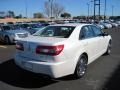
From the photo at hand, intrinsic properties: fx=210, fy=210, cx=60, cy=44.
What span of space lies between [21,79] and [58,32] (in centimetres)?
176

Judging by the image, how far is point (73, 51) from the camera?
563cm

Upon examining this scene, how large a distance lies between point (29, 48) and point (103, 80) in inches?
88.6

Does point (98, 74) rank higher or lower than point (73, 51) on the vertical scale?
lower

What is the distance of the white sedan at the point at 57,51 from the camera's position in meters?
5.20

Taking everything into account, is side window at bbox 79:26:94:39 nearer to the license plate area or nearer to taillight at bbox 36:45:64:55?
taillight at bbox 36:45:64:55

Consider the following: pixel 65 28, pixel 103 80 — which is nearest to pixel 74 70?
pixel 103 80

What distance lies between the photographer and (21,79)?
608cm

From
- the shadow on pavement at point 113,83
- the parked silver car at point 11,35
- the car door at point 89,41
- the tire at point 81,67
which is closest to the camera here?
the shadow on pavement at point 113,83

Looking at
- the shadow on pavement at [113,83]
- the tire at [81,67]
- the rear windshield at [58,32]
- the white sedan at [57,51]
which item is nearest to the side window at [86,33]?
the white sedan at [57,51]

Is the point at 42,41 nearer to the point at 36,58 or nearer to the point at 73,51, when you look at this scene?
the point at 36,58

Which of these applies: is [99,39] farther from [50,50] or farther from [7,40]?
[7,40]

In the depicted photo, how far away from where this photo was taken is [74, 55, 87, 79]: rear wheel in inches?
232

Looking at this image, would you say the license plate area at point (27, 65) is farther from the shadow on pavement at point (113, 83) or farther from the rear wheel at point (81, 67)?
the shadow on pavement at point (113, 83)

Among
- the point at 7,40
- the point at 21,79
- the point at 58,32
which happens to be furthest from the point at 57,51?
the point at 7,40
